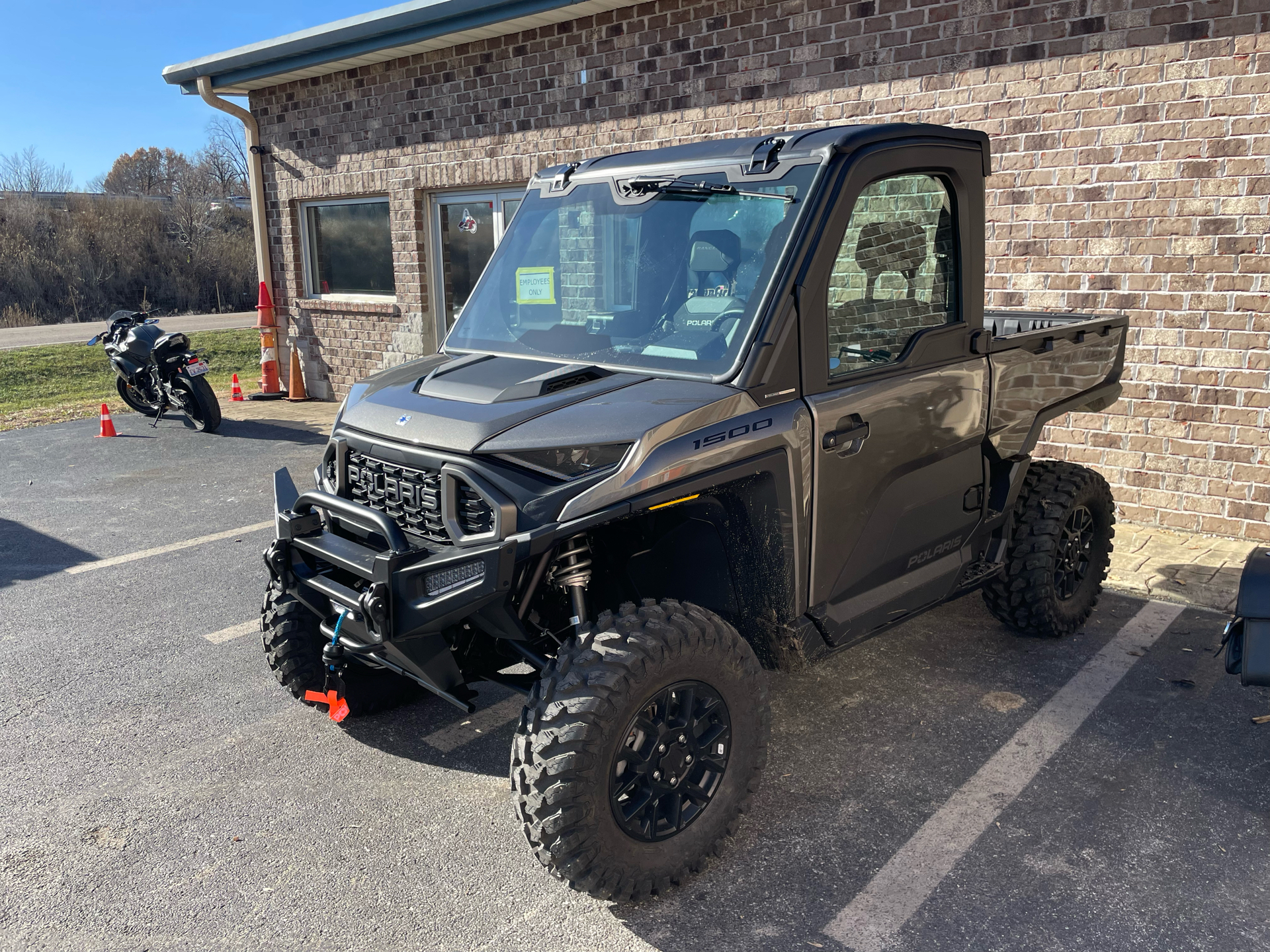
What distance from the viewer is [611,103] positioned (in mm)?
8805

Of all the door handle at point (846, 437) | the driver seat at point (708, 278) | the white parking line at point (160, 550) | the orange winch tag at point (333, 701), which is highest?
the driver seat at point (708, 278)

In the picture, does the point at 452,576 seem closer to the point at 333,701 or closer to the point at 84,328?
the point at 333,701

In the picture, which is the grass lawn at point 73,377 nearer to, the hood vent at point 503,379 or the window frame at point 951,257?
the hood vent at point 503,379

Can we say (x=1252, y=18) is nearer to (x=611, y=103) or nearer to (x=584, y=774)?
(x=611, y=103)

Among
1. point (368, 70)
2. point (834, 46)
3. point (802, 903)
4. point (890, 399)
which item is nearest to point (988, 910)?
point (802, 903)

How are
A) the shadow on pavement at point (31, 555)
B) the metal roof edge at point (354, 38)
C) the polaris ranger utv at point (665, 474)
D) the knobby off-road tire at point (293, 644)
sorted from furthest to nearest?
the metal roof edge at point (354, 38), the shadow on pavement at point (31, 555), the knobby off-road tire at point (293, 644), the polaris ranger utv at point (665, 474)

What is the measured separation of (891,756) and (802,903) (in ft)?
3.23

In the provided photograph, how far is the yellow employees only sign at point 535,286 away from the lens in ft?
12.5

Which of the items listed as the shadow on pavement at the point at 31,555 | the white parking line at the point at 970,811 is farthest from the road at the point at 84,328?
the white parking line at the point at 970,811

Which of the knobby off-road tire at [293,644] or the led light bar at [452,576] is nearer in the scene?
the led light bar at [452,576]

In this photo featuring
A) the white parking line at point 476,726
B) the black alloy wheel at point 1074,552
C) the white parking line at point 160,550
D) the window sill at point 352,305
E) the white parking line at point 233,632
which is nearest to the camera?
the white parking line at point 476,726

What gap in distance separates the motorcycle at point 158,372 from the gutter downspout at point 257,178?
5.87ft

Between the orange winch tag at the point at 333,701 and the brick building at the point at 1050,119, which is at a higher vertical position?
the brick building at the point at 1050,119

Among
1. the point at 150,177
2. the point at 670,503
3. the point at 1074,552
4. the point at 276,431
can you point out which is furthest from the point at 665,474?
the point at 150,177
